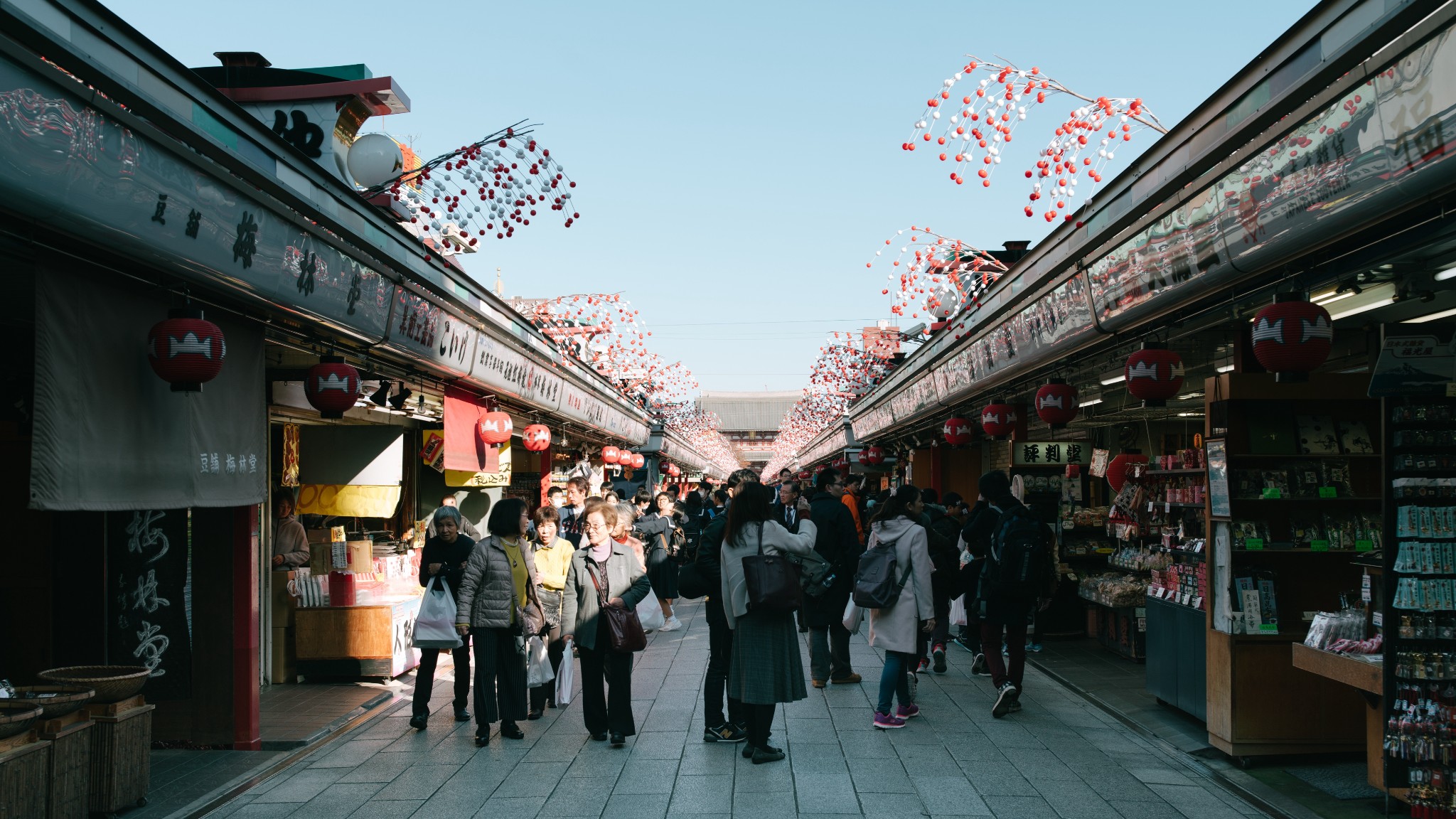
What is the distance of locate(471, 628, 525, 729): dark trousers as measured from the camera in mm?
8023

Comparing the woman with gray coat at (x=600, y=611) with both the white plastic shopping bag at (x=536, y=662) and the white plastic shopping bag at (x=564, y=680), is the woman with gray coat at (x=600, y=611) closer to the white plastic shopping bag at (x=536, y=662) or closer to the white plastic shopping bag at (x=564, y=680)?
the white plastic shopping bag at (x=536, y=662)

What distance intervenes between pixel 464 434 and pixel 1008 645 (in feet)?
20.8

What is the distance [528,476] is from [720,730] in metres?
16.6

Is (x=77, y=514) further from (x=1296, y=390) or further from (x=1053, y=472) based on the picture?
(x=1053, y=472)

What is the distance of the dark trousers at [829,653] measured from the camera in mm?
9992

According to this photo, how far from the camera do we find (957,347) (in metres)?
13.1

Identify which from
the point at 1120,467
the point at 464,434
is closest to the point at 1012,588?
the point at 1120,467

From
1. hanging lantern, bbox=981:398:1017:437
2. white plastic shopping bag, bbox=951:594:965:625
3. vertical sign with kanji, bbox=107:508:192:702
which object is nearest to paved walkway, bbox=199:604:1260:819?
vertical sign with kanji, bbox=107:508:192:702

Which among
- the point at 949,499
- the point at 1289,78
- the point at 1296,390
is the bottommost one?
Result: the point at 949,499

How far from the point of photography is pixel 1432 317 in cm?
693

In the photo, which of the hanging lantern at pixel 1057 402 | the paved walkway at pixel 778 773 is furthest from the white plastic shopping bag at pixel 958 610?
the hanging lantern at pixel 1057 402

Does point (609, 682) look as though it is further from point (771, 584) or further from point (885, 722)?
point (885, 722)

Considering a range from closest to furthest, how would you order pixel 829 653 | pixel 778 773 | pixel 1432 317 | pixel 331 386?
pixel 1432 317
pixel 778 773
pixel 331 386
pixel 829 653

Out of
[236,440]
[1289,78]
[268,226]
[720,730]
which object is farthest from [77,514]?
[1289,78]
